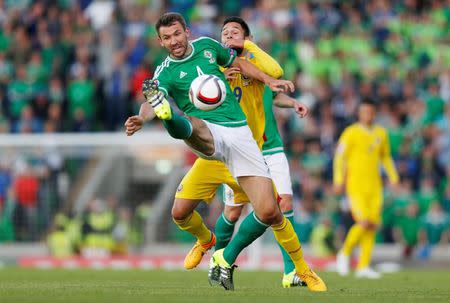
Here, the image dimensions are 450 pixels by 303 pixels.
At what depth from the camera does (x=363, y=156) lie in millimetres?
17234

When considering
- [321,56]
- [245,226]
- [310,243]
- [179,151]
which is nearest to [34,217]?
[179,151]

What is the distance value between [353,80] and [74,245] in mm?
6316

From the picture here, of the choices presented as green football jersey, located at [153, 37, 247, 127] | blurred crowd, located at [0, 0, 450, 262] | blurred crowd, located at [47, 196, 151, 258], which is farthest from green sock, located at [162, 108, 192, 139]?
blurred crowd, located at [47, 196, 151, 258]

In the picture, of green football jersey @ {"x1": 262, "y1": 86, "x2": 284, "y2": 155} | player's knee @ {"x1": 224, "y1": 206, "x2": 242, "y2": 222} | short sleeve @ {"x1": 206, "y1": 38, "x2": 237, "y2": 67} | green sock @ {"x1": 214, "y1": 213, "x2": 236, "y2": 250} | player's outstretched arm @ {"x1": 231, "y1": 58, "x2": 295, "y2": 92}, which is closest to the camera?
player's outstretched arm @ {"x1": 231, "y1": 58, "x2": 295, "y2": 92}

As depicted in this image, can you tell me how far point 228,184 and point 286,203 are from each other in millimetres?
1005

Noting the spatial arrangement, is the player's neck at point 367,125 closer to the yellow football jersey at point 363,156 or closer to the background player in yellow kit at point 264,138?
the yellow football jersey at point 363,156

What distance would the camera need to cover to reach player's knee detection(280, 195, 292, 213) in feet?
41.1

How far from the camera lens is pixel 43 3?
1075 inches

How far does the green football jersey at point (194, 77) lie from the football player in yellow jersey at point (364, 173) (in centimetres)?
632

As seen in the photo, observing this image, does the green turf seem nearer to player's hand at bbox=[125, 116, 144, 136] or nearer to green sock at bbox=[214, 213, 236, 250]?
green sock at bbox=[214, 213, 236, 250]

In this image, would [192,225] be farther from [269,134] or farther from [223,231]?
Answer: [269,134]

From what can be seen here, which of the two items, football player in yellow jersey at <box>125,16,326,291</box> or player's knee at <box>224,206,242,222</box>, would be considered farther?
player's knee at <box>224,206,242,222</box>

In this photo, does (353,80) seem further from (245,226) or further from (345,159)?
(245,226)

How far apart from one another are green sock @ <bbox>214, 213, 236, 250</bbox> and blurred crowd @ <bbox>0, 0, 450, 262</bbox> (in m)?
8.45
